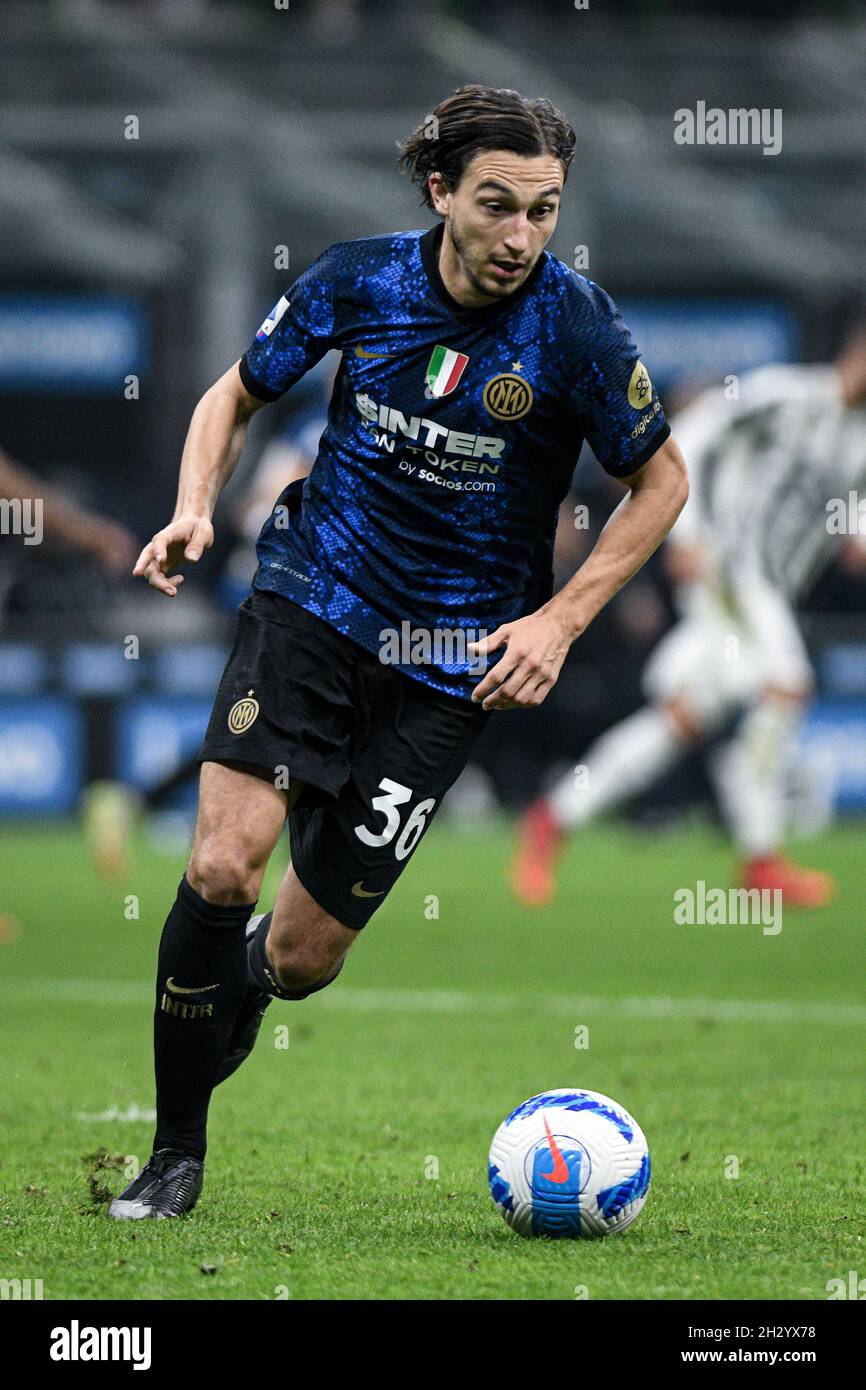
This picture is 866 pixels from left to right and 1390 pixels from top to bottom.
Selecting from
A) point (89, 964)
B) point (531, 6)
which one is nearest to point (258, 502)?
point (89, 964)

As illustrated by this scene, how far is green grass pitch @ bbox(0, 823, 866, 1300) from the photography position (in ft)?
13.7

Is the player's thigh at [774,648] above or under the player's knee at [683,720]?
above

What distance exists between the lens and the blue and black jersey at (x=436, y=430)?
4777 millimetres

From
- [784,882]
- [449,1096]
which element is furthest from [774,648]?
[449,1096]

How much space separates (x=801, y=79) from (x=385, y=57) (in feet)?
11.3

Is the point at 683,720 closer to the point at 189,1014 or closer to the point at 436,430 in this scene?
the point at 436,430

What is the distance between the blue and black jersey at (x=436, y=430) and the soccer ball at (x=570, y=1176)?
1.06m

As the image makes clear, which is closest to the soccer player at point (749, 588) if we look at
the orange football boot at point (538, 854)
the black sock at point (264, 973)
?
the orange football boot at point (538, 854)

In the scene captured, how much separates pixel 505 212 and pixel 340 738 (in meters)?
1.20

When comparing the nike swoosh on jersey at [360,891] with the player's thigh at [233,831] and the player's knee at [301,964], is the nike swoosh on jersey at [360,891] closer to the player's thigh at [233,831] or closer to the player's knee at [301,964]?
the player's knee at [301,964]

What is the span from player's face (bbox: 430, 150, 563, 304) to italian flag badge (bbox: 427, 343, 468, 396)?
171mm

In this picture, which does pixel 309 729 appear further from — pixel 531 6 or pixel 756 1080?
pixel 531 6

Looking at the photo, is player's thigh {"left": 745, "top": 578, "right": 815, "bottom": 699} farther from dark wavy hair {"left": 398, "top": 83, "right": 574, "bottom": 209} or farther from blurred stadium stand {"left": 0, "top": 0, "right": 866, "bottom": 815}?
dark wavy hair {"left": 398, "top": 83, "right": 574, "bottom": 209}

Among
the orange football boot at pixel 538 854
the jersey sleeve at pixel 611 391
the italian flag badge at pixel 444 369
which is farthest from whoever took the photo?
the orange football boot at pixel 538 854
